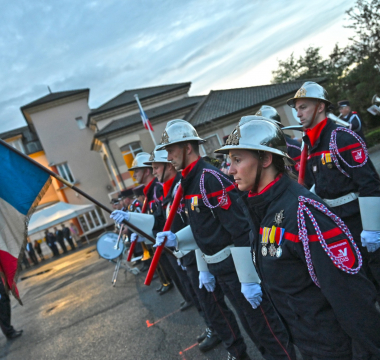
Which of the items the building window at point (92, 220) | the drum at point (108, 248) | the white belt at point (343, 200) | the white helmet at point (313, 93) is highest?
the white helmet at point (313, 93)

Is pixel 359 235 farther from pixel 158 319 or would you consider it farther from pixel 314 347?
pixel 158 319

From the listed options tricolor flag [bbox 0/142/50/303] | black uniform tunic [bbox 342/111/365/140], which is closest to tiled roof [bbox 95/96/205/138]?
black uniform tunic [bbox 342/111/365/140]

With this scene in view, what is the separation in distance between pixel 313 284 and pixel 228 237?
1.61 metres

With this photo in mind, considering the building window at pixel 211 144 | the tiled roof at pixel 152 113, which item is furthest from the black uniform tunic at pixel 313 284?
the tiled roof at pixel 152 113

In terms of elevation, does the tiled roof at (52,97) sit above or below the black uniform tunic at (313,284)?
above

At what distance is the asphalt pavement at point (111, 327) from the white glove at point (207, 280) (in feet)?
3.01

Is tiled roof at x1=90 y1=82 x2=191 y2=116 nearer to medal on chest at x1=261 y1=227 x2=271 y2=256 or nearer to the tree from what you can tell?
the tree

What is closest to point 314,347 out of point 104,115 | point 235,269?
point 235,269

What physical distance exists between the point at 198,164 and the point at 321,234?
2011 millimetres

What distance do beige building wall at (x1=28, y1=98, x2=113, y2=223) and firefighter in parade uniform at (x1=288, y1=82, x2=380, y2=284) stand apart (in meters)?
34.3

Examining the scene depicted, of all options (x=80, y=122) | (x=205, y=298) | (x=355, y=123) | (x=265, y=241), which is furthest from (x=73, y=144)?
(x=265, y=241)

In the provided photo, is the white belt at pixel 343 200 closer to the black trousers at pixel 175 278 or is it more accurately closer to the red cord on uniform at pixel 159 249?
the red cord on uniform at pixel 159 249

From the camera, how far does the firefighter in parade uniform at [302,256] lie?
187 centimetres

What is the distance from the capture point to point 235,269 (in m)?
3.67
